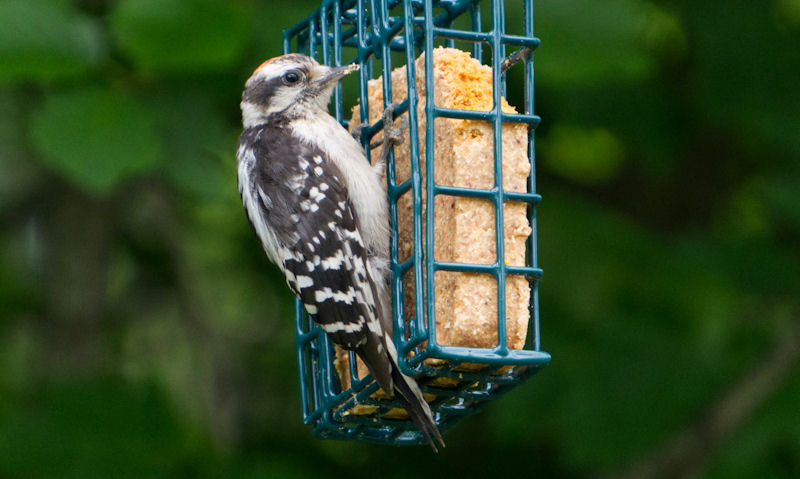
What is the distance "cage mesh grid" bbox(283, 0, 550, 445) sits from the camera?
418cm

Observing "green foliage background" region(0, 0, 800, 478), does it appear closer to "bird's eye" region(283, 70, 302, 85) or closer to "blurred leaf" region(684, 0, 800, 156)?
"blurred leaf" region(684, 0, 800, 156)

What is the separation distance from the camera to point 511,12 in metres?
5.28

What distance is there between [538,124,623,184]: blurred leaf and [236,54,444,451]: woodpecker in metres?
2.00

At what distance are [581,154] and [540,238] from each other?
→ 1.54 metres

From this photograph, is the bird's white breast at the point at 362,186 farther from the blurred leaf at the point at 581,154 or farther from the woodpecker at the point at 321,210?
the blurred leaf at the point at 581,154

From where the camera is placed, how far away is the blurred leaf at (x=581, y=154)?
6.99 m

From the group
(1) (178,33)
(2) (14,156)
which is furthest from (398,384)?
(2) (14,156)

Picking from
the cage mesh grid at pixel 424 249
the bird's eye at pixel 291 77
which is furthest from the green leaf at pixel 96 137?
the cage mesh grid at pixel 424 249

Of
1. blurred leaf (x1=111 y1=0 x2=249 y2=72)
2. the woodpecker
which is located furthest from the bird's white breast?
blurred leaf (x1=111 y1=0 x2=249 y2=72)

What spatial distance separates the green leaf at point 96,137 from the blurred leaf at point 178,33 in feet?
0.74

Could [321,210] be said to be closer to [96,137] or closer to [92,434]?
[96,137]

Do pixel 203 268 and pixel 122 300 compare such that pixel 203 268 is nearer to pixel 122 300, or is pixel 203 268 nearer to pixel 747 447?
pixel 122 300

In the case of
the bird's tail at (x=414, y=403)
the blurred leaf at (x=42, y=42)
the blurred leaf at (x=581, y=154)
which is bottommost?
the bird's tail at (x=414, y=403)

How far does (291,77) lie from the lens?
5.14 m
